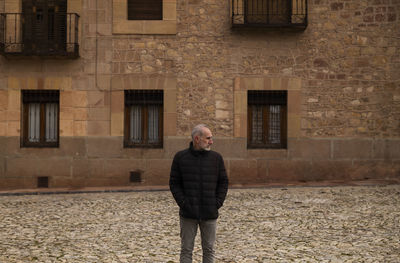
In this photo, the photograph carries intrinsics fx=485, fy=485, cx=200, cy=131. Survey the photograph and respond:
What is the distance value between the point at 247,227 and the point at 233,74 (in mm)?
6069

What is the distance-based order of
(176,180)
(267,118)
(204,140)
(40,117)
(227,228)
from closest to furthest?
(204,140)
(176,180)
(227,228)
(267,118)
(40,117)

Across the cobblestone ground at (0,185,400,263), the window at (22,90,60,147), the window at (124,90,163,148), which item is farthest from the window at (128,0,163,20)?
the cobblestone ground at (0,185,400,263)

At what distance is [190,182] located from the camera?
3.84m

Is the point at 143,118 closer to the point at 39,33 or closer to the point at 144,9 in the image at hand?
the point at 144,9

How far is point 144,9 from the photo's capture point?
40.7 feet

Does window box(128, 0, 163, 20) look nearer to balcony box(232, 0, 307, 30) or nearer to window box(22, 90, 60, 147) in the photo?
balcony box(232, 0, 307, 30)

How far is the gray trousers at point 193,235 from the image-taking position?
12.8ft

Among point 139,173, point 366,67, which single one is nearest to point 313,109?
point 366,67

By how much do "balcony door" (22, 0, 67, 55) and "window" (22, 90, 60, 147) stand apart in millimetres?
1132

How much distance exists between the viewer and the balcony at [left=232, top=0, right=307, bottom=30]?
11977 millimetres

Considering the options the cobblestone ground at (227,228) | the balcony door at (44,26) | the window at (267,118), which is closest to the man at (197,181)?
the cobblestone ground at (227,228)

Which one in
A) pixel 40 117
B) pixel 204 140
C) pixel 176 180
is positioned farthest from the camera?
pixel 40 117

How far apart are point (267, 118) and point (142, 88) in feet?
10.7

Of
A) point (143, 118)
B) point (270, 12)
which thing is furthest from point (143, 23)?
point (270, 12)
